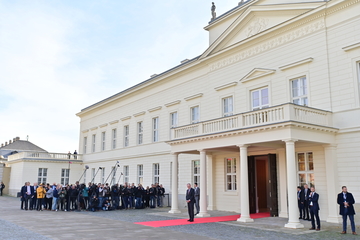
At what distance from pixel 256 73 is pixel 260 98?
1.38 metres

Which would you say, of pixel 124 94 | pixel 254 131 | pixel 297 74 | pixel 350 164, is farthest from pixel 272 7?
pixel 124 94

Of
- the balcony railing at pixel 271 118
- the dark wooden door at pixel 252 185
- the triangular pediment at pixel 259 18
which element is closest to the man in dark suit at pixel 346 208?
the balcony railing at pixel 271 118

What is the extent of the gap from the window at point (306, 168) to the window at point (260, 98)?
3.35 metres

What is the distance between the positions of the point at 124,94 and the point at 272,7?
16.8 meters

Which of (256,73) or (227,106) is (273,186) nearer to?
(227,106)

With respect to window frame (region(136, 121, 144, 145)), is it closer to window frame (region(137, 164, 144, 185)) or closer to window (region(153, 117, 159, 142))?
window (region(153, 117, 159, 142))

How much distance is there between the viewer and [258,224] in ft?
45.8

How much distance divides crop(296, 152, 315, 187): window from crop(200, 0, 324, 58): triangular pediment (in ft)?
21.5

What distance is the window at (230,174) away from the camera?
19406 millimetres

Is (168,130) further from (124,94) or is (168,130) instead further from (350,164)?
(350,164)

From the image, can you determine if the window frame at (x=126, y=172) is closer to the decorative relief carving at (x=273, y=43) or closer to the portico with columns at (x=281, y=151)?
the portico with columns at (x=281, y=151)

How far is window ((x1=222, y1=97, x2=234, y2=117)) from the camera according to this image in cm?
2012

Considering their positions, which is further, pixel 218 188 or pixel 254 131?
pixel 218 188

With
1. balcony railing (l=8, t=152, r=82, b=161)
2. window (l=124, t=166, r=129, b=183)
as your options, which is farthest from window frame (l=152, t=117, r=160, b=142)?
balcony railing (l=8, t=152, r=82, b=161)
